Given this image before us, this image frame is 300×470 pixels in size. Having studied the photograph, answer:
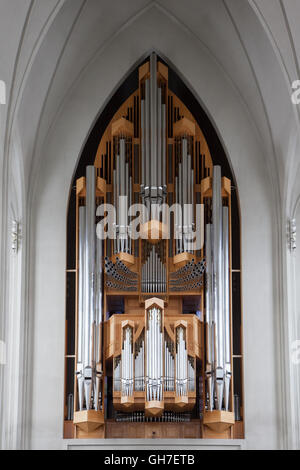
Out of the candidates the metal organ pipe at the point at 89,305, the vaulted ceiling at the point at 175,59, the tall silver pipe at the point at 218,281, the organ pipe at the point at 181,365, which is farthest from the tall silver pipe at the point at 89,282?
the tall silver pipe at the point at 218,281

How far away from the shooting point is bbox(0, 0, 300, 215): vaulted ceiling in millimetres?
18109

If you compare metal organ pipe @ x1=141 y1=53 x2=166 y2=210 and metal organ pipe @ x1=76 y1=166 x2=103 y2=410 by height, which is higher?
metal organ pipe @ x1=141 y1=53 x2=166 y2=210

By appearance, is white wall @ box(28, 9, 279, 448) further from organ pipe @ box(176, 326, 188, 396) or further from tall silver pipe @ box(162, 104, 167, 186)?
organ pipe @ box(176, 326, 188, 396)

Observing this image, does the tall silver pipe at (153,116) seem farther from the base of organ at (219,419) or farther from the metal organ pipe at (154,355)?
the base of organ at (219,419)

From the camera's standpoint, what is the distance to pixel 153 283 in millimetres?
17906

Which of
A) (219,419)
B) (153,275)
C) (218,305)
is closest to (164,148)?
(153,275)

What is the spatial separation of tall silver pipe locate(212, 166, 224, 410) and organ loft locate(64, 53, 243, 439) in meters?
0.02

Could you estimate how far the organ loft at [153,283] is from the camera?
1705 centimetres

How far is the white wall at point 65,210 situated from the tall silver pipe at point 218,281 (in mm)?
632

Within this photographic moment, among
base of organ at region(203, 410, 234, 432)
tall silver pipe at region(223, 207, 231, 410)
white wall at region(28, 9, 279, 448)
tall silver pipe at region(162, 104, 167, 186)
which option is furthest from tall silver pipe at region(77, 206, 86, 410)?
tall silver pipe at region(223, 207, 231, 410)

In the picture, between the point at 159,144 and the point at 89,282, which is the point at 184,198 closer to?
the point at 159,144

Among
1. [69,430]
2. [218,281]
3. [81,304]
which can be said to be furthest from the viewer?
[218,281]

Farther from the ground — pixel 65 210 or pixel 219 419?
pixel 65 210

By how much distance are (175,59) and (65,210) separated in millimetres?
3577
